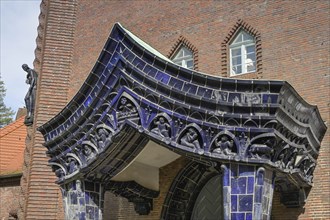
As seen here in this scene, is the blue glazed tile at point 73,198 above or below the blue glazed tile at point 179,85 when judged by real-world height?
below

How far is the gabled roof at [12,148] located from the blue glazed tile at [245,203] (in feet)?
36.5

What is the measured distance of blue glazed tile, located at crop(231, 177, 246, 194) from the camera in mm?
8023

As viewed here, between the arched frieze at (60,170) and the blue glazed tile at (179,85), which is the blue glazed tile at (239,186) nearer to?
the blue glazed tile at (179,85)

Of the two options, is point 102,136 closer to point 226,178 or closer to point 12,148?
point 226,178

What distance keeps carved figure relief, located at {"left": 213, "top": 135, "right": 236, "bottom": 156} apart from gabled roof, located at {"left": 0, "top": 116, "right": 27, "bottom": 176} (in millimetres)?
10769

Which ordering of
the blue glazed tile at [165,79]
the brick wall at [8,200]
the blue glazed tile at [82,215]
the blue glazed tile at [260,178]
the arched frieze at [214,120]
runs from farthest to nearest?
the brick wall at [8,200] < the blue glazed tile at [82,215] < the blue glazed tile at [165,79] < the arched frieze at [214,120] < the blue glazed tile at [260,178]

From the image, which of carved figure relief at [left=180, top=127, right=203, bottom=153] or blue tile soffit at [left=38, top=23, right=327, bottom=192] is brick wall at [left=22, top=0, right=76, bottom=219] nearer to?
blue tile soffit at [left=38, top=23, right=327, bottom=192]

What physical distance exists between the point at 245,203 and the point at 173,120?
5.83 feet

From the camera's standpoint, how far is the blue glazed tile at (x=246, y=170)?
8055mm

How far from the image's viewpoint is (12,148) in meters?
20.0

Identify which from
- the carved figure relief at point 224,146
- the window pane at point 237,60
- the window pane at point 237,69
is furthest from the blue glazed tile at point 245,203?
the window pane at point 237,60

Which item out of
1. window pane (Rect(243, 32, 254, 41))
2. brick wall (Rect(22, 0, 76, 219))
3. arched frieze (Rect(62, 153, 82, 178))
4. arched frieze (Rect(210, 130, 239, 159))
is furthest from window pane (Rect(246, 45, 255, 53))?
brick wall (Rect(22, 0, 76, 219))

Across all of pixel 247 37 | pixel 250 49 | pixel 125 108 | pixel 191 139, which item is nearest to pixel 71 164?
pixel 125 108

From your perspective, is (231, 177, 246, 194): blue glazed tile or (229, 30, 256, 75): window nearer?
(231, 177, 246, 194): blue glazed tile
